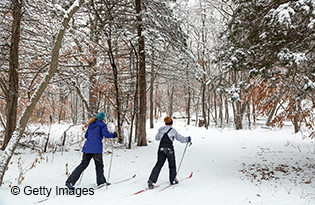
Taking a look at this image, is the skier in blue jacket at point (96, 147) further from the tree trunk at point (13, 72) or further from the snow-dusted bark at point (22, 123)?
the tree trunk at point (13, 72)

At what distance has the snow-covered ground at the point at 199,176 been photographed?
12.9ft

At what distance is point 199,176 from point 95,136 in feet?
10.3

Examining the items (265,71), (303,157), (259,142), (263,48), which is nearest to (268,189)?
(265,71)

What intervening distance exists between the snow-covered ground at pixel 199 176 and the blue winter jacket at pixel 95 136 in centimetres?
86

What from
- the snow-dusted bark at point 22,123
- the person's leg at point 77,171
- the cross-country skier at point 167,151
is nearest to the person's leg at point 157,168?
the cross-country skier at point 167,151

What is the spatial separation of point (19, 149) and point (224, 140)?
973cm

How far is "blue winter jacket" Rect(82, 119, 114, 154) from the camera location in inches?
177

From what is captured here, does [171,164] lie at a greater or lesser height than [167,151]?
lesser

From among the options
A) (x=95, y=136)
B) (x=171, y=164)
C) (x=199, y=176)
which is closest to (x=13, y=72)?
(x=95, y=136)

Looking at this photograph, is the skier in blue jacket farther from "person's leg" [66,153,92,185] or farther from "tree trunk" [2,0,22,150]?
"tree trunk" [2,0,22,150]

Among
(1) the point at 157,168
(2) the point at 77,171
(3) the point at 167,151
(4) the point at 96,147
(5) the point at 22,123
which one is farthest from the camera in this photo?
(3) the point at 167,151

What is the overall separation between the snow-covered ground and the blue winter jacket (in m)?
0.86

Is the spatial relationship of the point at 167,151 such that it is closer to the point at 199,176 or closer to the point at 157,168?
the point at 157,168

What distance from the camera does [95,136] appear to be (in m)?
4.55
